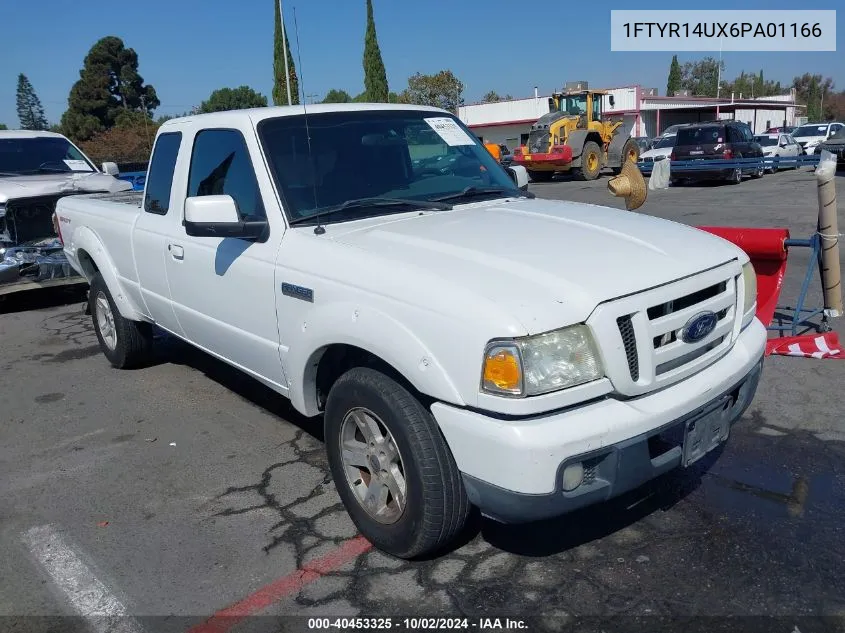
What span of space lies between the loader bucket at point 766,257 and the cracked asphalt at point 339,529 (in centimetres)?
47

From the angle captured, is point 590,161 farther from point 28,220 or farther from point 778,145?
point 28,220

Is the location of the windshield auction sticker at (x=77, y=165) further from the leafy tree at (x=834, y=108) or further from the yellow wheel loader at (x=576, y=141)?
the leafy tree at (x=834, y=108)

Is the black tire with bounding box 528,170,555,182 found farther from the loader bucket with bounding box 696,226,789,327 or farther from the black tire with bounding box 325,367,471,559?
the black tire with bounding box 325,367,471,559

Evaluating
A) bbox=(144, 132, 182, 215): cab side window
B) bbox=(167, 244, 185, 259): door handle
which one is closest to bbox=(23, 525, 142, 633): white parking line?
bbox=(167, 244, 185, 259): door handle

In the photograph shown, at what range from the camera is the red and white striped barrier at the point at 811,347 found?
5395 mm

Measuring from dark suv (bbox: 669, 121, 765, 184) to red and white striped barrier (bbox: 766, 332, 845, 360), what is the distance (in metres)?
16.0

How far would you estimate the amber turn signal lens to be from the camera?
2486mm

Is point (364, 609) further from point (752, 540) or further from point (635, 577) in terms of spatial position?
point (752, 540)

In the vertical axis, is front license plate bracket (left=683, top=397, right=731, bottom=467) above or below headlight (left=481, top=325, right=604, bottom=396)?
below

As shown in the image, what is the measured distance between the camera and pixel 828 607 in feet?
8.87

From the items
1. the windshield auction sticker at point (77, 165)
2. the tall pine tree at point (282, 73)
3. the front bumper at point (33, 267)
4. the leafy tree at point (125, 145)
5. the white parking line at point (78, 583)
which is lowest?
the white parking line at point (78, 583)

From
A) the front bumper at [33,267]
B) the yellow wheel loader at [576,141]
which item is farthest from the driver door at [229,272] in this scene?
the yellow wheel loader at [576,141]

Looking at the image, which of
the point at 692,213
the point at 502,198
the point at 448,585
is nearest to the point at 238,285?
the point at 502,198

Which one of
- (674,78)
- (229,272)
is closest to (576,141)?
(229,272)
